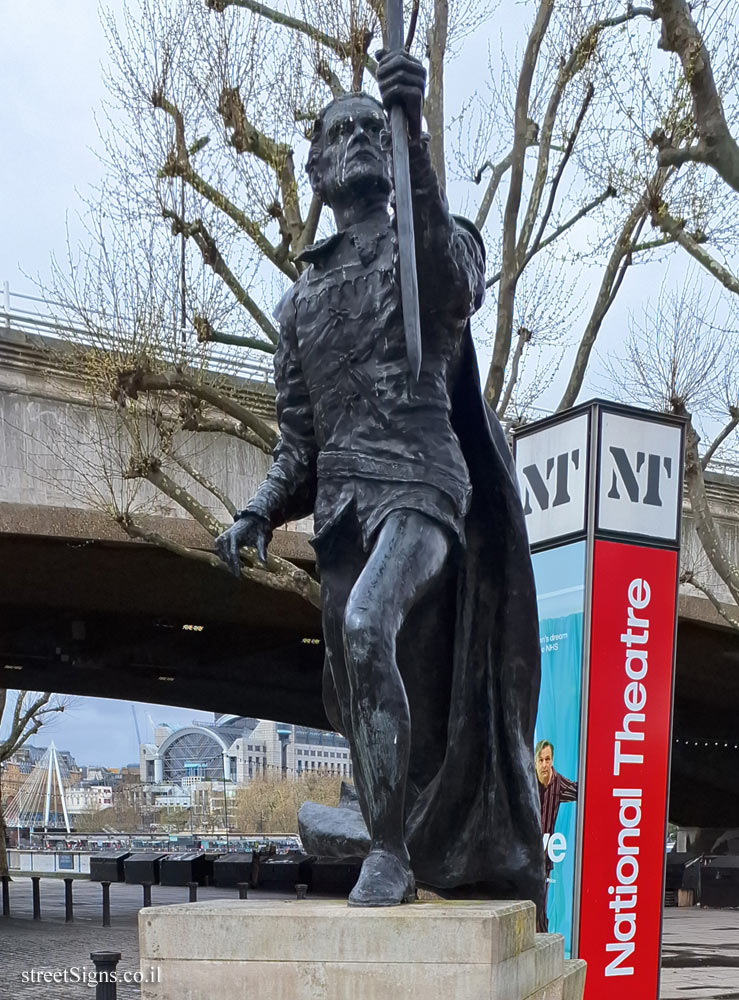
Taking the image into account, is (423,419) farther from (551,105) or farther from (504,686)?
(551,105)

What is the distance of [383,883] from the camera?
127 inches

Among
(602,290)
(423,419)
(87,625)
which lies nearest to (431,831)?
(423,419)

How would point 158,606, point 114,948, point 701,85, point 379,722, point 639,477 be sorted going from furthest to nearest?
point 158,606 → point 114,948 → point 701,85 → point 639,477 → point 379,722

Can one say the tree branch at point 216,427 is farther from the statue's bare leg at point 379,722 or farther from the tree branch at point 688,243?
the statue's bare leg at point 379,722

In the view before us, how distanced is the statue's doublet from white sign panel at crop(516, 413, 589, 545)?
5.54 m

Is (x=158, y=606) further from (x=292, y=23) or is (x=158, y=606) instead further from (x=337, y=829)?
(x=337, y=829)

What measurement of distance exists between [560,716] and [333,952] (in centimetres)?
652

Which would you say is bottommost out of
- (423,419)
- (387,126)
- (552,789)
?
(552,789)

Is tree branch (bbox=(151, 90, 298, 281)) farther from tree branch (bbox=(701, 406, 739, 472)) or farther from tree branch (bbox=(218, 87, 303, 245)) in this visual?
tree branch (bbox=(701, 406, 739, 472))

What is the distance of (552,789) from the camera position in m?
8.97

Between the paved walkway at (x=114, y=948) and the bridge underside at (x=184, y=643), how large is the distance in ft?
16.3

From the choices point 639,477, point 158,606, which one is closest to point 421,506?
point 639,477

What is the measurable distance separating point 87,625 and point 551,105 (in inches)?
649

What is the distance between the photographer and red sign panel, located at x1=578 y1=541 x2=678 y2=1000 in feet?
29.5
